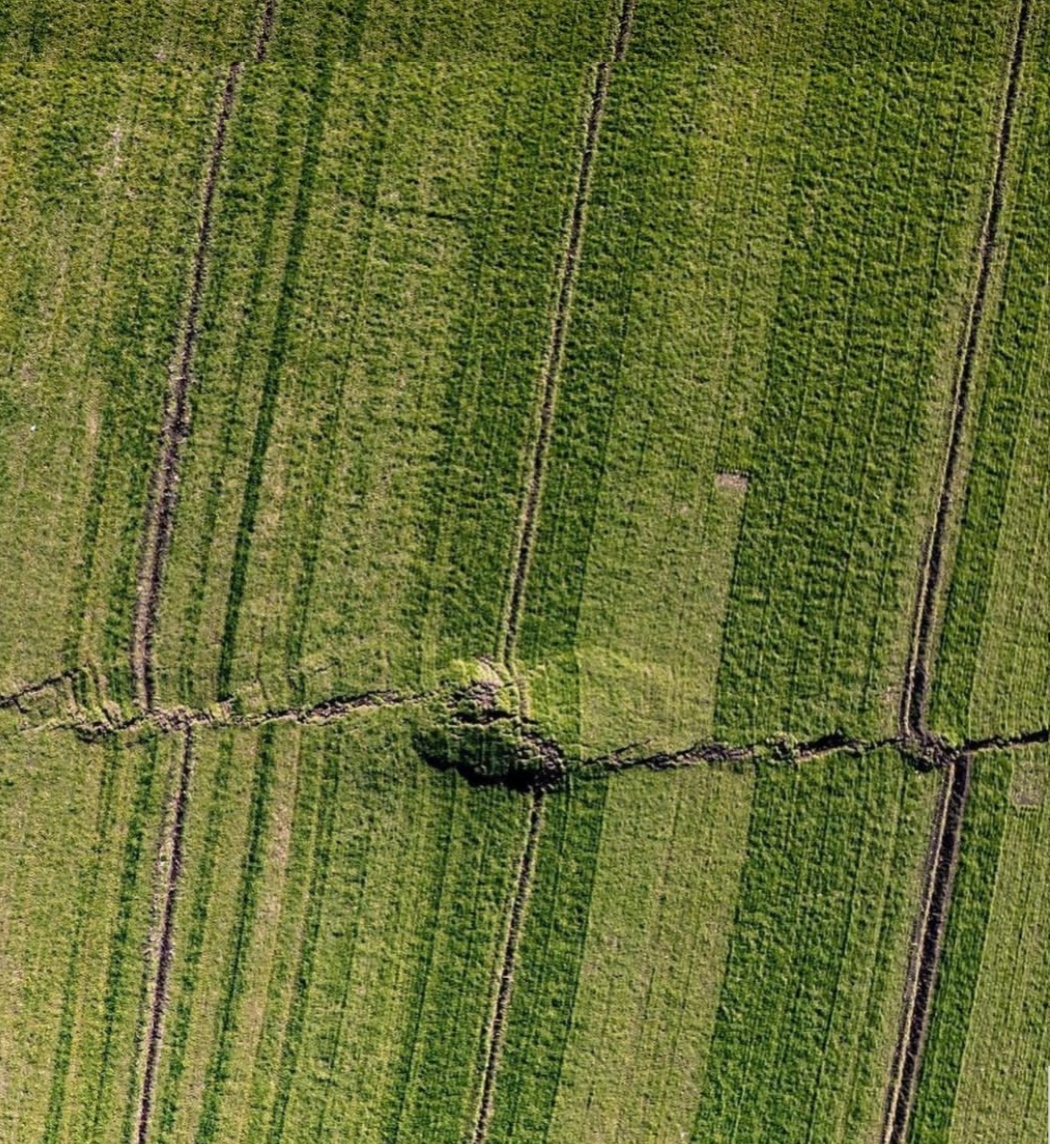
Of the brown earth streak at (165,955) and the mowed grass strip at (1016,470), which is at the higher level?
the mowed grass strip at (1016,470)

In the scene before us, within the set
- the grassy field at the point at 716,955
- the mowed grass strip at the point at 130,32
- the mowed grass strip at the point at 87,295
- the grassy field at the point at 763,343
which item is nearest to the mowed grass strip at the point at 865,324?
the grassy field at the point at 763,343

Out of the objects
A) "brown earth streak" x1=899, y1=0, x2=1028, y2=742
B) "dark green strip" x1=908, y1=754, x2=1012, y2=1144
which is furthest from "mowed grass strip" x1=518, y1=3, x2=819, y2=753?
"dark green strip" x1=908, y1=754, x2=1012, y2=1144

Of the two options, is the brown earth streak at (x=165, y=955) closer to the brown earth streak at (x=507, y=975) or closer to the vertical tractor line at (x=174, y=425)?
the vertical tractor line at (x=174, y=425)

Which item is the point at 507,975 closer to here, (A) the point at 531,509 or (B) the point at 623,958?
(B) the point at 623,958

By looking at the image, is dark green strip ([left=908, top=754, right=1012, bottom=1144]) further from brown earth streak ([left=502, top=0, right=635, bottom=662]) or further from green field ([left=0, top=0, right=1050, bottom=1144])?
brown earth streak ([left=502, top=0, right=635, bottom=662])

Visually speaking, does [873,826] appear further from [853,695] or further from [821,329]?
[821,329]
